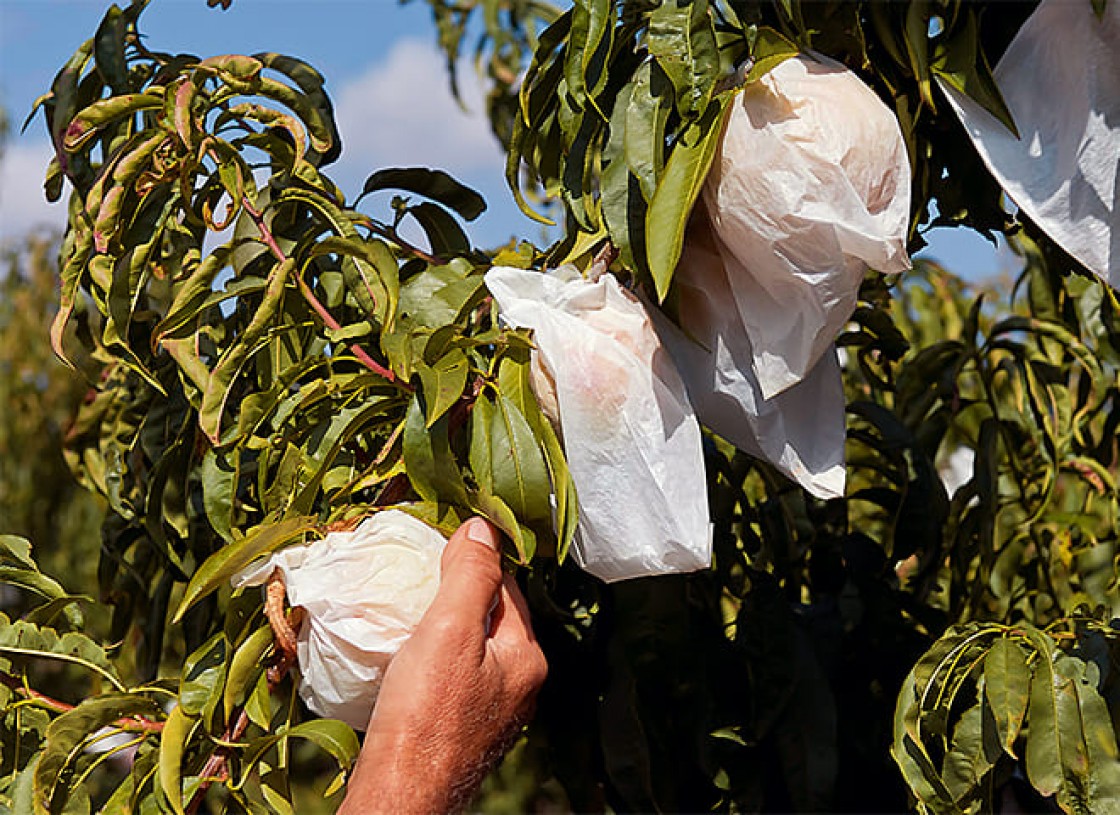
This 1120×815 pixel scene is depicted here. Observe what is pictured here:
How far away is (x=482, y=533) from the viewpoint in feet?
2.71

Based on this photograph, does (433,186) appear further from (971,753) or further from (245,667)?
(971,753)

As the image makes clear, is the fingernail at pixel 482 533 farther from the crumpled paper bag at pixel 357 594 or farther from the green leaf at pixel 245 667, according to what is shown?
the green leaf at pixel 245 667

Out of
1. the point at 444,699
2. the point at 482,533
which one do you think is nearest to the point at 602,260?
the point at 482,533

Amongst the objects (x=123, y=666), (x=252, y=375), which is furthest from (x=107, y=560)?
(x=123, y=666)

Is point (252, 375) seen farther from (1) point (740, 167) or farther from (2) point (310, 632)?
(1) point (740, 167)

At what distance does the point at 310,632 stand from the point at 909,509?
642mm

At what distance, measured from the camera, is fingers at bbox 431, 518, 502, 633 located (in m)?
0.79

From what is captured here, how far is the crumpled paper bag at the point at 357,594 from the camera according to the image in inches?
31.1

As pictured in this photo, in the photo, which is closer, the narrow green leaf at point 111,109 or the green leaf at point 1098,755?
the green leaf at point 1098,755

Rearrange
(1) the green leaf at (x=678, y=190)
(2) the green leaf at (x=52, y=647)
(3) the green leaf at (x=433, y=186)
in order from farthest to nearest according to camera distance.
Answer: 1. (3) the green leaf at (x=433, y=186)
2. (2) the green leaf at (x=52, y=647)
3. (1) the green leaf at (x=678, y=190)

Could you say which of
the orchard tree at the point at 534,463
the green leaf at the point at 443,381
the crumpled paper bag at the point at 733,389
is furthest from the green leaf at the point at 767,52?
the green leaf at the point at 443,381

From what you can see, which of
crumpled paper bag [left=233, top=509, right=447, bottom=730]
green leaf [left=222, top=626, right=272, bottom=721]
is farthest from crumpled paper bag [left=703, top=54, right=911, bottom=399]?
green leaf [left=222, top=626, right=272, bottom=721]

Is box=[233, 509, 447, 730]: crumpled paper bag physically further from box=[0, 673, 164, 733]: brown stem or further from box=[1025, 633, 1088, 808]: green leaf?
box=[1025, 633, 1088, 808]: green leaf

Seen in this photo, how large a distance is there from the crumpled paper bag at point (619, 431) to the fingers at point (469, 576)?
0.07 metres
